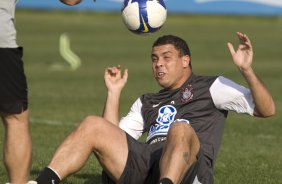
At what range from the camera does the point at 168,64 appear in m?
7.66

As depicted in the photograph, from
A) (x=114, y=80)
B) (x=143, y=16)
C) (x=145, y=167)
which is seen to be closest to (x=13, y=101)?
(x=145, y=167)

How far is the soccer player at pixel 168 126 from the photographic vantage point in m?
6.84

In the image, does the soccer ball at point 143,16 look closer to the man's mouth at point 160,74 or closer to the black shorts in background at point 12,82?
the man's mouth at point 160,74

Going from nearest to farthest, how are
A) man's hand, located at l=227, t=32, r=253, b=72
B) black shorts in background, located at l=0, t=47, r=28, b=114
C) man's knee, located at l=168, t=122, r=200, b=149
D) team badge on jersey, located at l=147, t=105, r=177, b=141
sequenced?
1. man's knee, located at l=168, t=122, r=200, b=149
2. black shorts in background, located at l=0, t=47, r=28, b=114
3. man's hand, located at l=227, t=32, r=253, b=72
4. team badge on jersey, located at l=147, t=105, r=177, b=141

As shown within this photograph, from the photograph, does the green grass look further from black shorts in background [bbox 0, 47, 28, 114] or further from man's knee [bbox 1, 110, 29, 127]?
black shorts in background [bbox 0, 47, 28, 114]

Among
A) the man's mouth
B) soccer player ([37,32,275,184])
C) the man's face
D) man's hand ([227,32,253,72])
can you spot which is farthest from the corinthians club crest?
man's hand ([227,32,253,72])

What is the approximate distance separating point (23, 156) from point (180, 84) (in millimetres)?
1586

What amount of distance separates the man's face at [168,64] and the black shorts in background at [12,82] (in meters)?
1.30

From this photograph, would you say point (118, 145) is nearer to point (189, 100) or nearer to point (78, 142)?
point (78, 142)

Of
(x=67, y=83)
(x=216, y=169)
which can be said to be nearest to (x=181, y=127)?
(x=216, y=169)

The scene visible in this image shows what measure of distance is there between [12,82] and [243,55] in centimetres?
197

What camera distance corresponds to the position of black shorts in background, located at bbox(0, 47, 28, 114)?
6.87 meters

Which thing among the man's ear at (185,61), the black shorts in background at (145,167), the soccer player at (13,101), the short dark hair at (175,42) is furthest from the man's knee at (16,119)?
the man's ear at (185,61)

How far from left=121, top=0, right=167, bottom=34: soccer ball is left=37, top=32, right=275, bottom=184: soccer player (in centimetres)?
141
